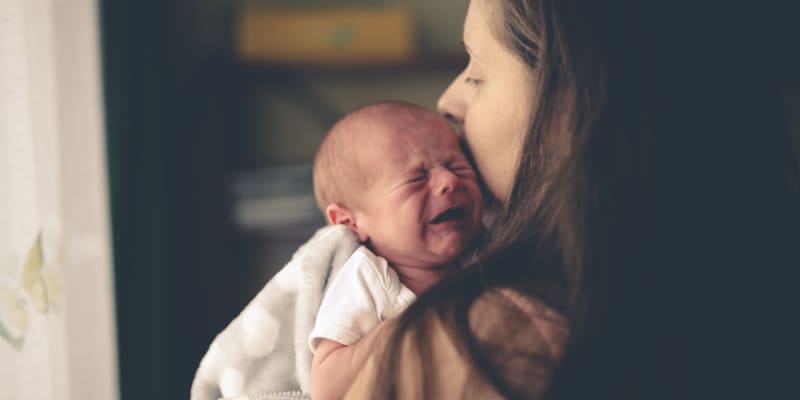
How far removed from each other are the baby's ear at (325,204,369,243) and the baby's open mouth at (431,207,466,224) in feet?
0.37

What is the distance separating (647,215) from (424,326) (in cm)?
24

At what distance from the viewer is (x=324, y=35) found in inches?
96.5

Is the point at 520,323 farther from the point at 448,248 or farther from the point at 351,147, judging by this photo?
the point at 351,147

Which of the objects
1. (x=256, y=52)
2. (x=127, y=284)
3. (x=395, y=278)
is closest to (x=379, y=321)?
(x=395, y=278)

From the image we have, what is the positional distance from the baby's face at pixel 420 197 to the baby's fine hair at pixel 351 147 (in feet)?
0.05

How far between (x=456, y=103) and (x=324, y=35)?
164cm

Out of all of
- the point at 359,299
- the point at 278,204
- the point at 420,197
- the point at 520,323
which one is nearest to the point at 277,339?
the point at 359,299

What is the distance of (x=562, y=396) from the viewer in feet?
2.07

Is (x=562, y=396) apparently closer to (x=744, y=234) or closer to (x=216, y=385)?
(x=744, y=234)

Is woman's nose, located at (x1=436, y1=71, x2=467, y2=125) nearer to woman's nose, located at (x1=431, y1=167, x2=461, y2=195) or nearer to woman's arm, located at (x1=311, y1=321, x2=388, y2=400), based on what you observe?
woman's nose, located at (x1=431, y1=167, x2=461, y2=195)

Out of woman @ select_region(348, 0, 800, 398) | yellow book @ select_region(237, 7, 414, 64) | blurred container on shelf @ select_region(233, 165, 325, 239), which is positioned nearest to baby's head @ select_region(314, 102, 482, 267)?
woman @ select_region(348, 0, 800, 398)

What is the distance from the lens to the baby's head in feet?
2.85

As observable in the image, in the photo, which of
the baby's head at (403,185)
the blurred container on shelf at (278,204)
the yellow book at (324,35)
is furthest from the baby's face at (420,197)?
the yellow book at (324,35)

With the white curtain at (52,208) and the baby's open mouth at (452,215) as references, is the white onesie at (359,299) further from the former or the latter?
the white curtain at (52,208)
